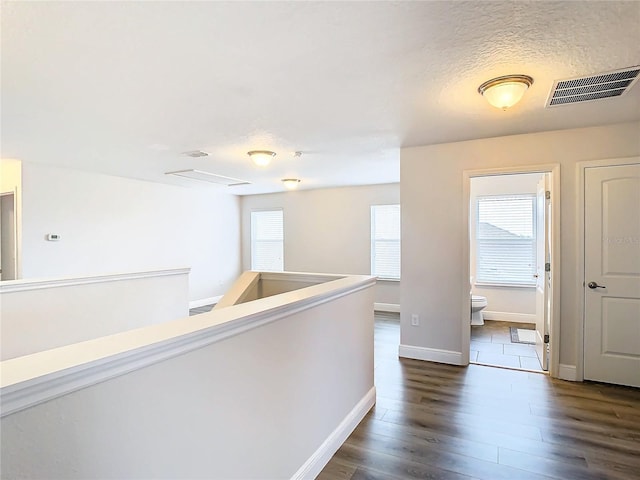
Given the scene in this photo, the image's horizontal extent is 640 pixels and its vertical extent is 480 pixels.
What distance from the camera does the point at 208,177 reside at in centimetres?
579

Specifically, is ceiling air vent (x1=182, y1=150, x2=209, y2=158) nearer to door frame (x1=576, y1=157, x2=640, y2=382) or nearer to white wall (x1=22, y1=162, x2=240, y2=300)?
white wall (x1=22, y1=162, x2=240, y2=300)

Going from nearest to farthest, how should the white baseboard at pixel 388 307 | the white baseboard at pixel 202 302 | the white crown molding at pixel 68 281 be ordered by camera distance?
the white crown molding at pixel 68 281 → the white baseboard at pixel 388 307 → the white baseboard at pixel 202 302

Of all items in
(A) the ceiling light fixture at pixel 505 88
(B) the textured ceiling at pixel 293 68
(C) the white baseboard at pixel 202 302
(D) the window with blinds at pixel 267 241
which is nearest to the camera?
(B) the textured ceiling at pixel 293 68

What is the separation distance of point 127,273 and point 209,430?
275cm

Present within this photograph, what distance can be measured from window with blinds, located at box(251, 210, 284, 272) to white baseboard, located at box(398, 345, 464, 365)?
4.26 meters

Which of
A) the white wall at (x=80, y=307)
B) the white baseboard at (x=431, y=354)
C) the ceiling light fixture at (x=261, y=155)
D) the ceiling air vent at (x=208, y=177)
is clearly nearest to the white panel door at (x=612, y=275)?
the white baseboard at (x=431, y=354)

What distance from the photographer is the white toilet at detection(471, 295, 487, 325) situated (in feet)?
17.2

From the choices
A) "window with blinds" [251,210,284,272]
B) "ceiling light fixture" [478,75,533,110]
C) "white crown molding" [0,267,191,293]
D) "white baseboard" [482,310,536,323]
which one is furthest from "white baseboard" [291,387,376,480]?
"window with blinds" [251,210,284,272]

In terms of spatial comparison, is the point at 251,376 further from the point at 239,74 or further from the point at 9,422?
the point at 239,74

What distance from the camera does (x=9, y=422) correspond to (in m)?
0.79

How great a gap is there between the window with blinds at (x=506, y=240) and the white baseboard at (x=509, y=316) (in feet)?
1.62

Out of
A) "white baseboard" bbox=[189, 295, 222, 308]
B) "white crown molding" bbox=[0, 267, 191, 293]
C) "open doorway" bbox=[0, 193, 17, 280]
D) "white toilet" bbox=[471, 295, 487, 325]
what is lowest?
"white baseboard" bbox=[189, 295, 222, 308]

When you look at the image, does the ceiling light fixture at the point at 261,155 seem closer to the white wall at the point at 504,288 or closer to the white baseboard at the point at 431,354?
the white baseboard at the point at 431,354

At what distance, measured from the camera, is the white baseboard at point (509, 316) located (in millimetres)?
5582
